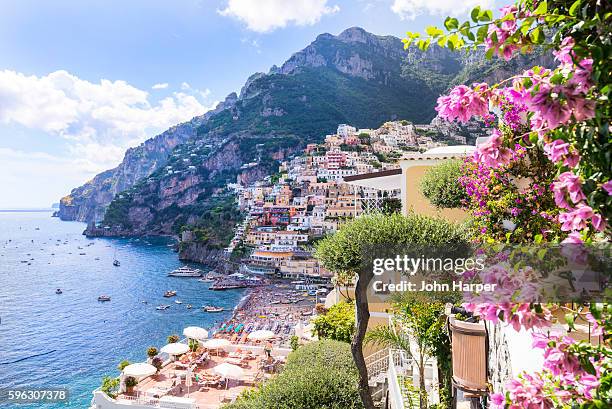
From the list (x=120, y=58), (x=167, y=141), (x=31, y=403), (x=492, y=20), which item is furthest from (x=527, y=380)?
(x=167, y=141)

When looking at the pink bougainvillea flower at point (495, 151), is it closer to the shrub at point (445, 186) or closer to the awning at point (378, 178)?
the shrub at point (445, 186)

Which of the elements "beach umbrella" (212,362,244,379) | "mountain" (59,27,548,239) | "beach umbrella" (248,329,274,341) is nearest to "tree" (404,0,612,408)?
"beach umbrella" (212,362,244,379)

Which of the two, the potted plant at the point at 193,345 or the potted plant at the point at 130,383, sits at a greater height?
the potted plant at the point at 193,345

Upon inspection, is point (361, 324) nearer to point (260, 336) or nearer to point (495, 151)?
point (495, 151)

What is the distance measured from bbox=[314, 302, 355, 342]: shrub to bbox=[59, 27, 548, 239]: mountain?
66218mm

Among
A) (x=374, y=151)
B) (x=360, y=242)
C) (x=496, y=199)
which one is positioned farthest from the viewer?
(x=374, y=151)

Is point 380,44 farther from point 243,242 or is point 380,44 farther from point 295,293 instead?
point 295,293

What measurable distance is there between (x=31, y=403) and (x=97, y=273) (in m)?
36.1

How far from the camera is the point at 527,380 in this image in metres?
1.18

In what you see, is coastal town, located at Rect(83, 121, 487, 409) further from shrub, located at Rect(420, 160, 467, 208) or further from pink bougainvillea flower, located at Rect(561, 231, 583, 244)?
pink bougainvillea flower, located at Rect(561, 231, 583, 244)

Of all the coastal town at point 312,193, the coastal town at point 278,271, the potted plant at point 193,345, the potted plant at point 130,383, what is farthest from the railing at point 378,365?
the coastal town at point 312,193

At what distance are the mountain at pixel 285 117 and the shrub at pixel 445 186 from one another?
69741mm

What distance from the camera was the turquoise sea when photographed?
2428 centimetres

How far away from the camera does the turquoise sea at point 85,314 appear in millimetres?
24281
